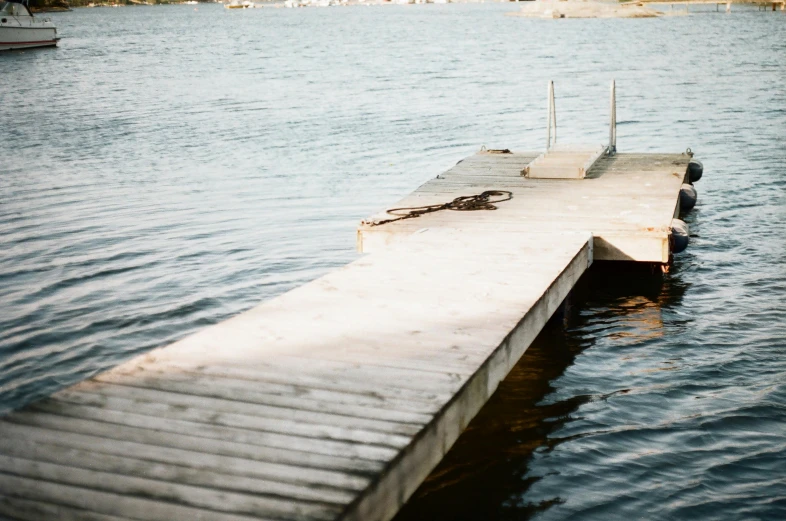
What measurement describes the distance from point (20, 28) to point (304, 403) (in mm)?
61794

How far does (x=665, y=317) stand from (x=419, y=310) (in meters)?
3.60

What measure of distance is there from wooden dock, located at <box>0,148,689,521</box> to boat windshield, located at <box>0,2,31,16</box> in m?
56.0

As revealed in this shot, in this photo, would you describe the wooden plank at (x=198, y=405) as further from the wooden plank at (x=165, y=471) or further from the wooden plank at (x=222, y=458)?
the wooden plank at (x=165, y=471)

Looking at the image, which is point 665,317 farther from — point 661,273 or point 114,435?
point 114,435

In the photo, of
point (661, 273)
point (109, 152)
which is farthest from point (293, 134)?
point (661, 273)

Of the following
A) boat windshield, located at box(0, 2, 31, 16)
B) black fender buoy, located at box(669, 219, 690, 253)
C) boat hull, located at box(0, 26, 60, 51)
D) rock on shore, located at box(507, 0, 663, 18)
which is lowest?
black fender buoy, located at box(669, 219, 690, 253)

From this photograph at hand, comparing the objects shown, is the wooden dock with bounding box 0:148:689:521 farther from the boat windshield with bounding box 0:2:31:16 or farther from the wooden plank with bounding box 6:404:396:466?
the boat windshield with bounding box 0:2:31:16

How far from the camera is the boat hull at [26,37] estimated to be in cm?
5769

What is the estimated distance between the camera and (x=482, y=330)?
587 cm

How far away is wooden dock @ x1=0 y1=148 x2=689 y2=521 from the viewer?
3.79 m

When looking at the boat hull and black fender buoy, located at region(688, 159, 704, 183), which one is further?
the boat hull

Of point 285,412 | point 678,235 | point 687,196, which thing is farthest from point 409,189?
point 285,412

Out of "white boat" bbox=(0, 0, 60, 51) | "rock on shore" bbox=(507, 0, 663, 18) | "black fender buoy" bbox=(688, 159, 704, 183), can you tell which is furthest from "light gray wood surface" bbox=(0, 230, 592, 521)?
"rock on shore" bbox=(507, 0, 663, 18)

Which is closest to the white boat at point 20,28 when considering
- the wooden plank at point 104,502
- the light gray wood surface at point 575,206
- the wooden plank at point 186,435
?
the light gray wood surface at point 575,206
